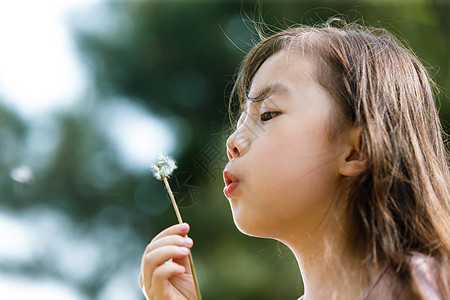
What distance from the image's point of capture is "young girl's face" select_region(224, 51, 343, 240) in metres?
0.58

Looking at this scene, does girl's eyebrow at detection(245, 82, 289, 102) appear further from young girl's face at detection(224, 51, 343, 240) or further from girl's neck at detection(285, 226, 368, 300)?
girl's neck at detection(285, 226, 368, 300)

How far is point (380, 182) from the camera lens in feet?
A: 1.85

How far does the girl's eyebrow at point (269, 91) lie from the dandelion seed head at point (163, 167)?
5.3 inches

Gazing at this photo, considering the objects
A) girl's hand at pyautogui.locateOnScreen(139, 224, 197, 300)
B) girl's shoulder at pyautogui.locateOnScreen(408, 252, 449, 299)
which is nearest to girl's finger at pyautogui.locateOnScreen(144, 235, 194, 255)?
girl's hand at pyautogui.locateOnScreen(139, 224, 197, 300)

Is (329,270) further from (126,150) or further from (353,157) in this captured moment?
(126,150)

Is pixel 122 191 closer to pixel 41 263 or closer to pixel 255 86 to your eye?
pixel 41 263

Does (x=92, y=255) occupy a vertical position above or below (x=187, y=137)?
below

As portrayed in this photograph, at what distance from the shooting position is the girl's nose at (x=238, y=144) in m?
0.61

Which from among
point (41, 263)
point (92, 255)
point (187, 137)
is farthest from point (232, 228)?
point (41, 263)

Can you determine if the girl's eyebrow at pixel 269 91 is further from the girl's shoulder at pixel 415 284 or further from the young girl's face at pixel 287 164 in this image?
the girl's shoulder at pixel 415 284

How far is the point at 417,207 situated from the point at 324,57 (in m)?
0.21

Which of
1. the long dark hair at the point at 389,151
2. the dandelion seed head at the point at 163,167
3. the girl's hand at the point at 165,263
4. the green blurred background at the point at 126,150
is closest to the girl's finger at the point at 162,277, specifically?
the girl's hand at the point at 165,263

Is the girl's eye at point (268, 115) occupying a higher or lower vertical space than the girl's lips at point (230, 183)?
higher

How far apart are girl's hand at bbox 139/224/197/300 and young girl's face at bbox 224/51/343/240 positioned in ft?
0.24
